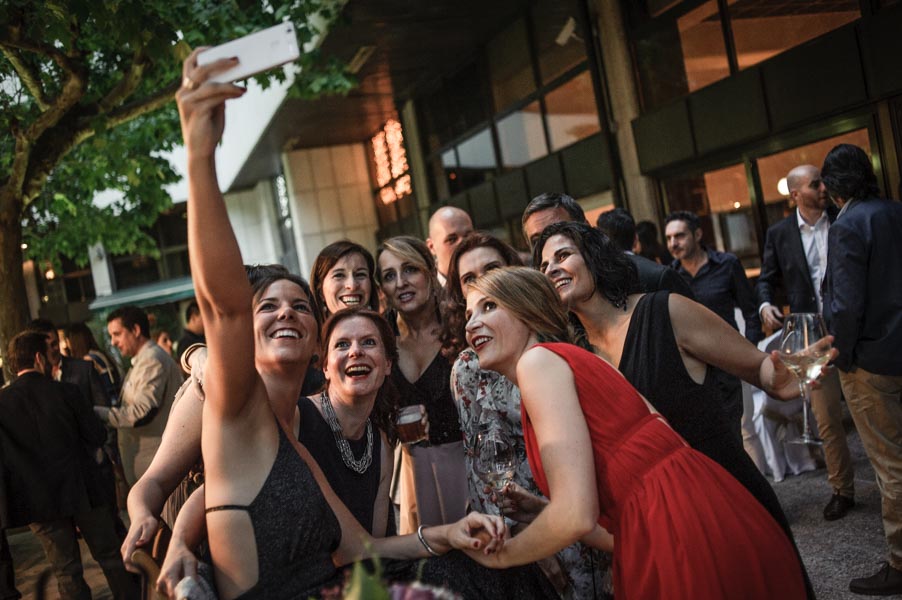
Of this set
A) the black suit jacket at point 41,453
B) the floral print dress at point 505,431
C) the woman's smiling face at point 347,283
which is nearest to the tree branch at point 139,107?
the black suit jacket at point 41,453

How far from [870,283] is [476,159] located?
11362mm

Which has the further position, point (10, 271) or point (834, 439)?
point (10, 271)

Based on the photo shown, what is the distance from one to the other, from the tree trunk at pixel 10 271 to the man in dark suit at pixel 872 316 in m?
6.89

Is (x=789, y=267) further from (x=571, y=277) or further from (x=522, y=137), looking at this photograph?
(x=522, y=137)

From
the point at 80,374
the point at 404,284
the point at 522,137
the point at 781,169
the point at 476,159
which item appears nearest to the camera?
the point at 404,284

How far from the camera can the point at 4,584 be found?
5.66 meters

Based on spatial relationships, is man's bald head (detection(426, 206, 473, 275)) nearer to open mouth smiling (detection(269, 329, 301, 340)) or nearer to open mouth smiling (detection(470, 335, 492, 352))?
open mouth smiling (detection(470, 335, 492, 352))

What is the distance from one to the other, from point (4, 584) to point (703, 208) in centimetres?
809

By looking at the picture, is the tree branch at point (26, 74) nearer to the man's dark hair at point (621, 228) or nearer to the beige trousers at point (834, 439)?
the man's dark hair at point (621, 228)

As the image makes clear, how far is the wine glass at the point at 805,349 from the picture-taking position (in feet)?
8.14

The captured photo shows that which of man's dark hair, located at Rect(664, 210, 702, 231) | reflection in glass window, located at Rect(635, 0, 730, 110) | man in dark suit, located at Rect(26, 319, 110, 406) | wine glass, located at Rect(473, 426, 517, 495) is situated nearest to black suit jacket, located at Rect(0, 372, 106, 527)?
man in dark suit, located at Rect(26, 319, 110, 406)

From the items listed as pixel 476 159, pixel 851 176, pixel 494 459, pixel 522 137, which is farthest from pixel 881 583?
pixel 476 159

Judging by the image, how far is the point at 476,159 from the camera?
14898mm

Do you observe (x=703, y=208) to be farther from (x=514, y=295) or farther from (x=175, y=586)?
(x=175, y=586)
